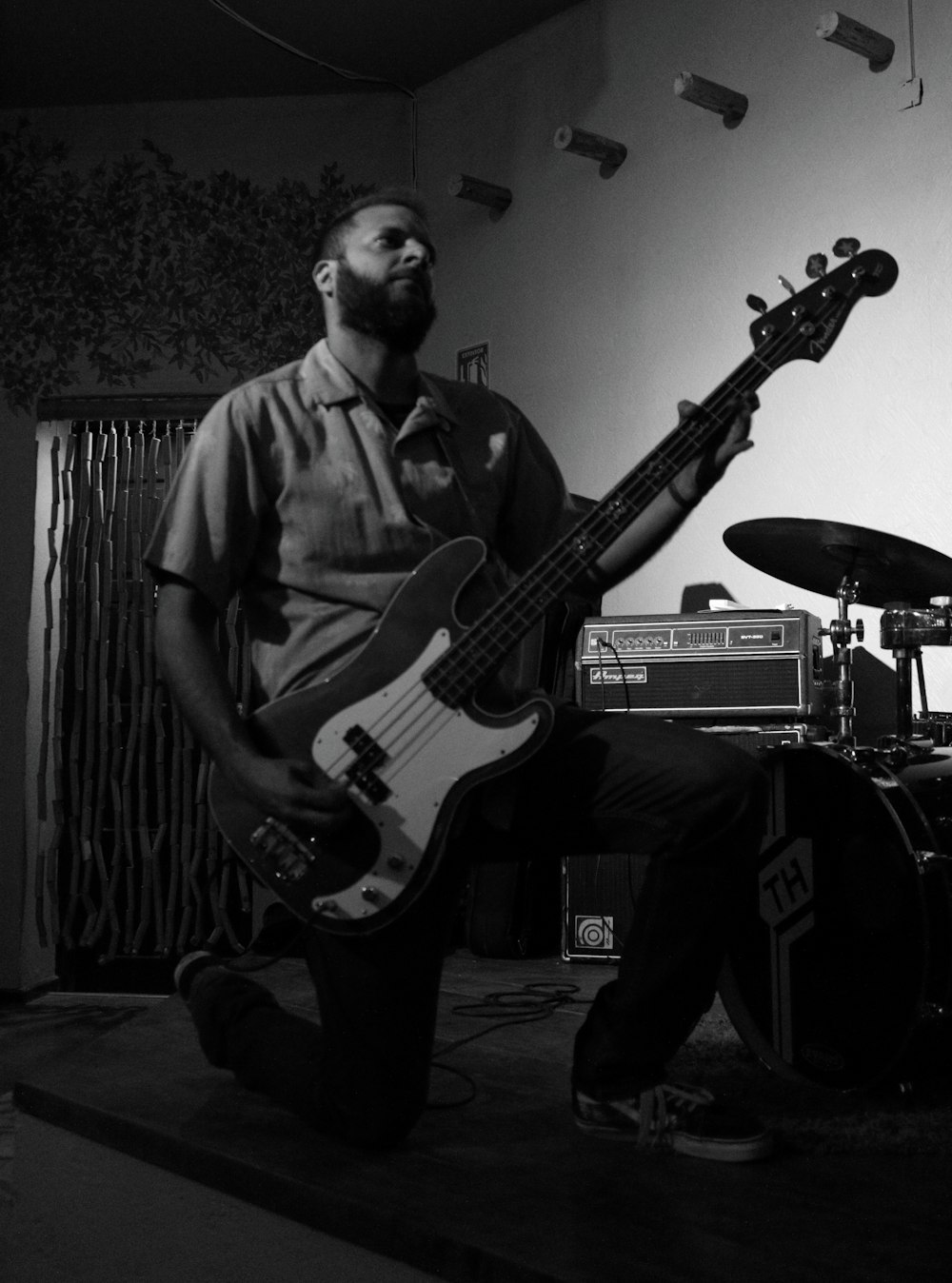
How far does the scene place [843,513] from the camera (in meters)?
3.35

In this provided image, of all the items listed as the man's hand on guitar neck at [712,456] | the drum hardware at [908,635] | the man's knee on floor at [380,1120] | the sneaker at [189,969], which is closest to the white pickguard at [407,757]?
the man's knee on floor at [380,1120]

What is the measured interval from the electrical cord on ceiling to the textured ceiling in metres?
0.02

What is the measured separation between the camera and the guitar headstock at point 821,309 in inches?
67.0

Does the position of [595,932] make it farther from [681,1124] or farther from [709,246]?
[709,246]

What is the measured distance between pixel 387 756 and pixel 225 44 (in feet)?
11.1

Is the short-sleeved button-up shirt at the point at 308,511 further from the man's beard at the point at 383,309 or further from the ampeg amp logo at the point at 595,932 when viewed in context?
the ampeg amp logo at the point at 595,932

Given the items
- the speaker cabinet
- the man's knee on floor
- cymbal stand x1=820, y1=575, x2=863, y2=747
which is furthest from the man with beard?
the speaker cabinet

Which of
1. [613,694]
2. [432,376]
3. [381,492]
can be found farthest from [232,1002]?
[613,694]

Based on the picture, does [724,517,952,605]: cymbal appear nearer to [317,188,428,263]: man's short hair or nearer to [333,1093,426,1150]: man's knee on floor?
Result: [317,188,428,263]: man's short hair

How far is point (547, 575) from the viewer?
5.44 ft

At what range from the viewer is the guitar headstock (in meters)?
1.70

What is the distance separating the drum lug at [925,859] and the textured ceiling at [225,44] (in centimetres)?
318

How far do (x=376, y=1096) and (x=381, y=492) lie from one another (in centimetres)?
78

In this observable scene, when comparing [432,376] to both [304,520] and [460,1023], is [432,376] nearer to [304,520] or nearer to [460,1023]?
[304,520]
